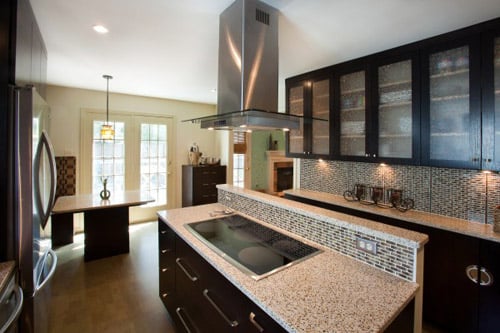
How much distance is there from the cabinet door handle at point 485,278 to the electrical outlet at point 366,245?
116 cm

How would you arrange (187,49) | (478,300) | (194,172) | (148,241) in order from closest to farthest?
1. (478,300)
2. (187,49)
3. (148,241)
4. (194,172)

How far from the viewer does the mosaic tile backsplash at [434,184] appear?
2.12m

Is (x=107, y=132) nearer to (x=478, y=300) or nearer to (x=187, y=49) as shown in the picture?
(x=187, y=49)

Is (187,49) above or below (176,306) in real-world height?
above

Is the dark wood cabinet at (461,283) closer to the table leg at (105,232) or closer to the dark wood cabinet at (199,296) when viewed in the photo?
the dark wood cabinet at (199,296)

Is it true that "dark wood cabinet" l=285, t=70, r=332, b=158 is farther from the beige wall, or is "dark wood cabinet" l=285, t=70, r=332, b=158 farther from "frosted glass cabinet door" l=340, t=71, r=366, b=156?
the beige wall

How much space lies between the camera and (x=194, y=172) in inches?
195

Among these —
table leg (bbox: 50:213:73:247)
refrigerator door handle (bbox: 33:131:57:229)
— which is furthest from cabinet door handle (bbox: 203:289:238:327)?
table leg (bbox: 50:213:73:247)

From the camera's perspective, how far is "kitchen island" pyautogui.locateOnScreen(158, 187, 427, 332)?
3.01ft

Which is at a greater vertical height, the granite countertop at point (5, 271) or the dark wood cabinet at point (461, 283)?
the granite countertop at point (5, 271)

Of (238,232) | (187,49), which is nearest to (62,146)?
(187,49)

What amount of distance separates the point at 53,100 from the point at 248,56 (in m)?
3.90

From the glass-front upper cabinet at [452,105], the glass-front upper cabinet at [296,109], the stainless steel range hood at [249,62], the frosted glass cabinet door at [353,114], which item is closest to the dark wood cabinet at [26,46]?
the stainless steel range hood at [249,62]

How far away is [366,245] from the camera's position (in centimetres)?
135
